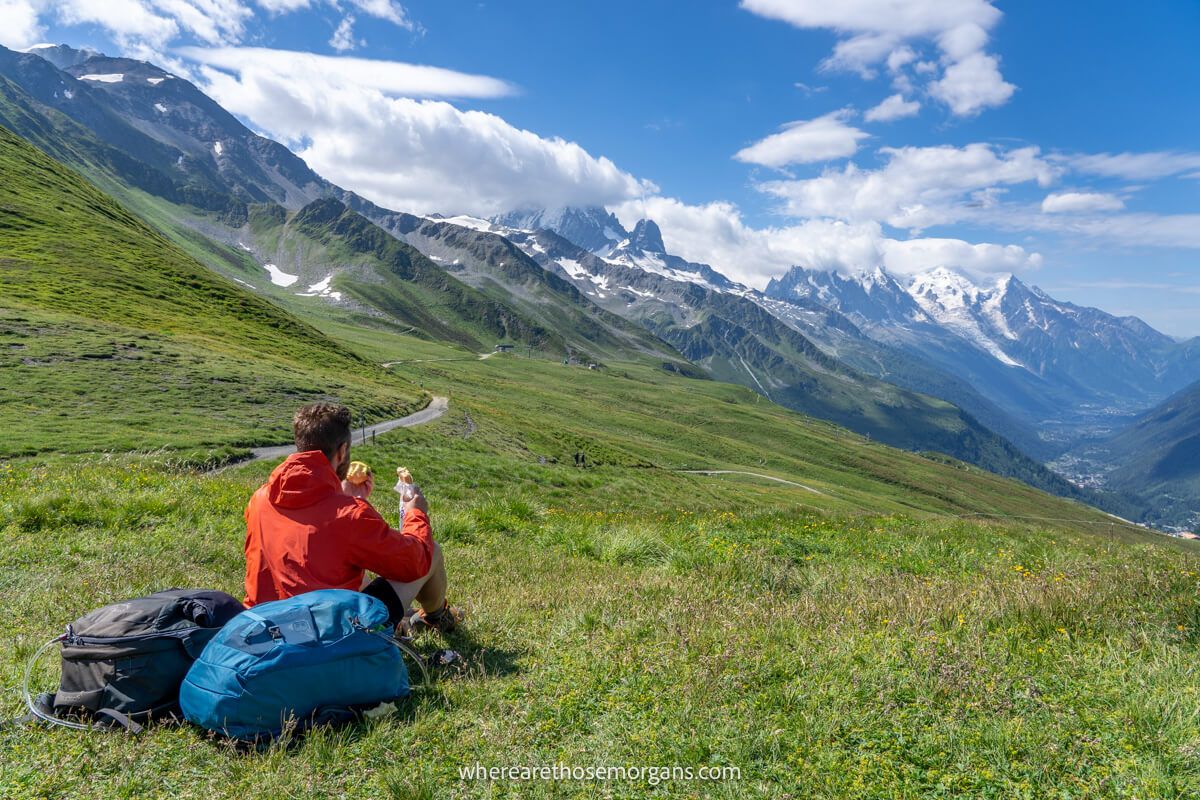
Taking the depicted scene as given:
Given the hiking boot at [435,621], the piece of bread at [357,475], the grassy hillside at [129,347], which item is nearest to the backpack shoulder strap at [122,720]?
the hiking boot at [435,621]

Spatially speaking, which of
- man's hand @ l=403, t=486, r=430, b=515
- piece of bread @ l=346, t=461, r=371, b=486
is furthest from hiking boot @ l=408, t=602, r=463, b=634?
piece of bread @ l=346, t=461, r=371, b=486

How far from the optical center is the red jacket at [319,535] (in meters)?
5.80

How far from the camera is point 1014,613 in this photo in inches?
262

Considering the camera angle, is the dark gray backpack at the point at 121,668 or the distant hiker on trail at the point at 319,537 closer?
the dark gray backpack at the point at 121,668

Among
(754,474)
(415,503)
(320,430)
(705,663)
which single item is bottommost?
(754,474)

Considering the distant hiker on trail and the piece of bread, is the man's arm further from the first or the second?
the piece of bread

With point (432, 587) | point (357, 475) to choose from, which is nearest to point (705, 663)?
point (432, 587)

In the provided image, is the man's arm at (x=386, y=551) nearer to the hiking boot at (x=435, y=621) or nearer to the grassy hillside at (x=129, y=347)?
the hiking boot at (x=435, y=621)

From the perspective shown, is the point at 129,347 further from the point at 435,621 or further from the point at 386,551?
the point at 386,551

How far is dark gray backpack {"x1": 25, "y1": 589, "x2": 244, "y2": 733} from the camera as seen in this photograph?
186 inches

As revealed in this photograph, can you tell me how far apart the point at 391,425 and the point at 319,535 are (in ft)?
150

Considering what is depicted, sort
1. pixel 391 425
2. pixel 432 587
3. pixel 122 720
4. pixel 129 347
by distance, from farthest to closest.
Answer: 1. pixel 391 425
2. pixel 129 347
3. pixel 432 587
4. pixel 122 720

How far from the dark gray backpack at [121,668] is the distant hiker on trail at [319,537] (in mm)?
963

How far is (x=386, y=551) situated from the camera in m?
5.87
